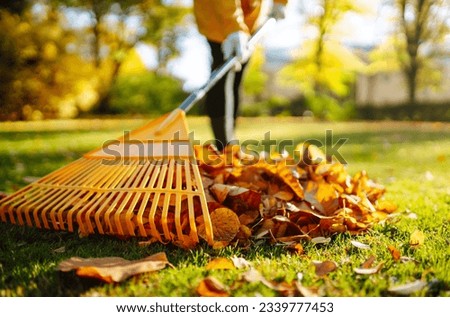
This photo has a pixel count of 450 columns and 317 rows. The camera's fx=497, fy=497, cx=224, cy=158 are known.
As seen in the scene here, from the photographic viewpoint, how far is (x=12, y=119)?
8.95 meters

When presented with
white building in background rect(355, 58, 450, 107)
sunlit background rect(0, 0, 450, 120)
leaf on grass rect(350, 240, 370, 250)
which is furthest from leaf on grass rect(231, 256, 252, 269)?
white building in background rect(355, 58, 450, 107)

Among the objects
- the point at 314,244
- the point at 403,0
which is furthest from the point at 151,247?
the point at 403,0

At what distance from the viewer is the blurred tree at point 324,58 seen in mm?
15375

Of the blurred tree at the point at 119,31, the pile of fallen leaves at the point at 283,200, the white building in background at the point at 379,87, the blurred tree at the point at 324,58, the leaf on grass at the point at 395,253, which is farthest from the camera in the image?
the white building in background at the point at 379,87

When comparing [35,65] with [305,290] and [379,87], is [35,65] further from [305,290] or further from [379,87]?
[379,87]

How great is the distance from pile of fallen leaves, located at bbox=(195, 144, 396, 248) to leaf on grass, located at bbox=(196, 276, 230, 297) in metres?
0.35

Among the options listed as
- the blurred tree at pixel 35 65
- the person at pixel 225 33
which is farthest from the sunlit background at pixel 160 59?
the person at pixel 225 33

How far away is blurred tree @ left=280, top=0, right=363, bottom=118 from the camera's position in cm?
1538

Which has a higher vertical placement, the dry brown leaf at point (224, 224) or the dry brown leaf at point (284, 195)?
the dry brown leaf at point (284, 195)

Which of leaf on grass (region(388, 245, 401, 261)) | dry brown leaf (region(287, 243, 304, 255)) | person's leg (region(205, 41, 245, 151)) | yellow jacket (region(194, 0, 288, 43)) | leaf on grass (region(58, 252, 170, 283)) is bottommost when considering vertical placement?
dry brown leaf (region(287, 243, 304, 255))

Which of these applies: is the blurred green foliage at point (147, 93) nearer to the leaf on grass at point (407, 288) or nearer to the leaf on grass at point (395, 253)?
the leaf on grass at point (395, 253)

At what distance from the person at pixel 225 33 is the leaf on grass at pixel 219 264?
4.96ft

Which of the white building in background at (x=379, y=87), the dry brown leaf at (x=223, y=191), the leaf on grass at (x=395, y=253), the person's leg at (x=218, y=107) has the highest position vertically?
the person's leg at (x=218, y=107)

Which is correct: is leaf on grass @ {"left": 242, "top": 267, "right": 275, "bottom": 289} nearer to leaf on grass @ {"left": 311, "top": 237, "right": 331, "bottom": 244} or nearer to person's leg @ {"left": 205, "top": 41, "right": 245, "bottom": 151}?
leaf on grass @ {"left": 311, "top": 237, "right": 331, "bottom": 244}
